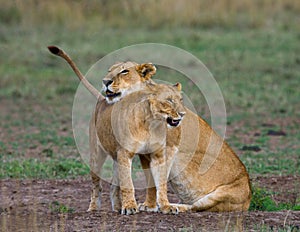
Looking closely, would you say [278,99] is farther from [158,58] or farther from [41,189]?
[41,189]

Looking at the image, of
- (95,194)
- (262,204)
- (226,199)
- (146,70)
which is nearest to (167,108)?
(146,70)

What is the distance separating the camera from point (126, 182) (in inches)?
221

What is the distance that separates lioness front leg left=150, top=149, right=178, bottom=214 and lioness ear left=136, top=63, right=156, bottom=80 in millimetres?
593

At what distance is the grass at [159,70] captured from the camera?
8.73m

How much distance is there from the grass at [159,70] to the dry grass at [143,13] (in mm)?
21

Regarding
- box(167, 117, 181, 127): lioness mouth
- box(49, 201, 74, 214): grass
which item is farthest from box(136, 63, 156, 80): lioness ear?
box(49, 201, 74, 214): grass

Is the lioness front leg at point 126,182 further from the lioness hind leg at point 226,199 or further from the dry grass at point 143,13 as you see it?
the dry grass at point 143,13

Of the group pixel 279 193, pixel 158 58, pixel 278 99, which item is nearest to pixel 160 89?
pixel 279 193

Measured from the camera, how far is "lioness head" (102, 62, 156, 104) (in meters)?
5.73

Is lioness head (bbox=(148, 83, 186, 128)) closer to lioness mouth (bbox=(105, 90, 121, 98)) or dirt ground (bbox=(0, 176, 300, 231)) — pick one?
lioness mouth (bbox=(105, 90, 121, 98))

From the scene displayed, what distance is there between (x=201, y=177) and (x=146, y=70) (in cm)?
85

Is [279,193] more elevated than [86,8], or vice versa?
[86,8]

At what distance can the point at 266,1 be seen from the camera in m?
18.1

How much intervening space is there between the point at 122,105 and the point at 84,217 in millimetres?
805
